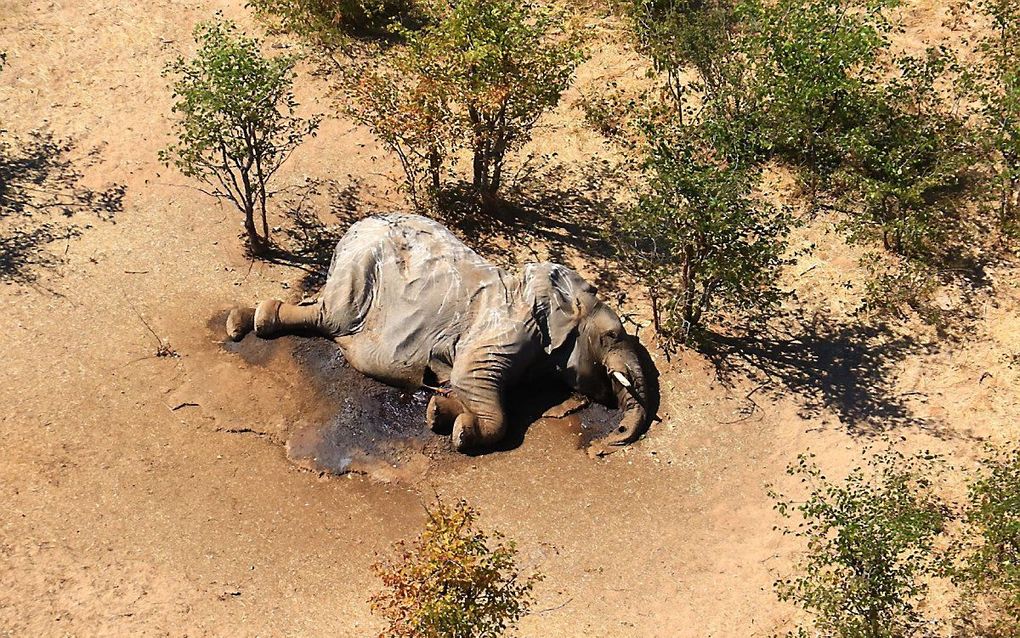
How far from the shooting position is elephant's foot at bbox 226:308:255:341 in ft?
67.1

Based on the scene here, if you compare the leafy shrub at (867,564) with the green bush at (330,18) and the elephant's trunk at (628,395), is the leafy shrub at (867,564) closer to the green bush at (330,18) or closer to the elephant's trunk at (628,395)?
A: the elephant's trunk at (628,395)

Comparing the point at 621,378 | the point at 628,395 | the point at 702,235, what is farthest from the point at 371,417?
the point at 702,235

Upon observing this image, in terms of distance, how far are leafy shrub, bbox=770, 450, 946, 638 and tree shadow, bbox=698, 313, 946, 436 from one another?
85.6 inches

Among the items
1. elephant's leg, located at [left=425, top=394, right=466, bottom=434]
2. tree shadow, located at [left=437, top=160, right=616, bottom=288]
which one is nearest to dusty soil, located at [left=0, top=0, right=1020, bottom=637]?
tree shadow, located at [left=437, top=160, right=616, bottom=288]

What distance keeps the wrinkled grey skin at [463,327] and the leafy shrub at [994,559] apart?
20.4 feet

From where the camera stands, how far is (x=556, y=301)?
19.5m

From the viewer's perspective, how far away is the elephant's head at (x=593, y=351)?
62.6ft

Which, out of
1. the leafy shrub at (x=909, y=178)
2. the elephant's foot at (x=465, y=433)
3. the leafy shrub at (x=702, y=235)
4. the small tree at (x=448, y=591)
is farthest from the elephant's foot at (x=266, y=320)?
the leafy shrub at (x=909, y=178)

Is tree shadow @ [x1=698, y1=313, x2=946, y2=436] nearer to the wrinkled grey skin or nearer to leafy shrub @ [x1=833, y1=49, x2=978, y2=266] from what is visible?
the wrinkled grey skin

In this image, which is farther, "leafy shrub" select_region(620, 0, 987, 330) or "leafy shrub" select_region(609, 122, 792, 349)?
"leafy shrub" select_region(620, 0, 987, 330)

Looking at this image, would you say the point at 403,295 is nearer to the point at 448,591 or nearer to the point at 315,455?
the point at 315,455

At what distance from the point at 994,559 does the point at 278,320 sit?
1430 cm

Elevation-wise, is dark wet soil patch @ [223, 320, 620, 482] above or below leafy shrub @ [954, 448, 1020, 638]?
below

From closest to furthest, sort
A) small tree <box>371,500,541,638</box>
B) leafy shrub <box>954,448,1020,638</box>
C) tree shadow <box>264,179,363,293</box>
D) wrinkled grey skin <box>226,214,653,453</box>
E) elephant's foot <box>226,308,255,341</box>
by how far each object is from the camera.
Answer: small tree <box>371,500,541,638</box>
leafy shrub <box>954,448,1020,638</box>
wrinkled grey skin <box>226,214,653,453</box>
elephant's foot <box>226,308,255,341</box>
tree shadow <box>264,179,363,293</box>
